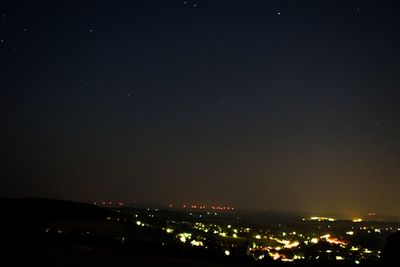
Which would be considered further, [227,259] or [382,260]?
[227,259]

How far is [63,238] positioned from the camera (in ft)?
96.4

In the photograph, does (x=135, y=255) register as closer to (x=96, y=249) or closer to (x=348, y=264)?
(x=96, y=249)

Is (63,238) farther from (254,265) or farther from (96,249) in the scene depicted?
(254,265)

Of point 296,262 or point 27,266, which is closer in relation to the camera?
point 27,266

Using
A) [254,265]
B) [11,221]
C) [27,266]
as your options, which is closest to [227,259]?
[254,265]

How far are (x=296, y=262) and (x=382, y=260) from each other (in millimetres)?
3848

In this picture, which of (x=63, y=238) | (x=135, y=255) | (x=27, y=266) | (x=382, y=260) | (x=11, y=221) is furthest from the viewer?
(x=11, y=221)

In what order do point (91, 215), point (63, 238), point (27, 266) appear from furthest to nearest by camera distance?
point (91, 215), point (63, 238), point (27, 266)

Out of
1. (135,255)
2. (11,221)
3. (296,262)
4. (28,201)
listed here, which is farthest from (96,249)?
(28,201)

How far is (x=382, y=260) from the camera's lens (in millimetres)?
20531

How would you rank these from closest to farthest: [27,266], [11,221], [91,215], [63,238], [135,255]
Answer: [27,266] < [135,255] < [63,238] < [11,221] < [91,215]

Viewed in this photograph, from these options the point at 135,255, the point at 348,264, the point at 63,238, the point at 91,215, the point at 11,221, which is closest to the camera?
the point at 348,264

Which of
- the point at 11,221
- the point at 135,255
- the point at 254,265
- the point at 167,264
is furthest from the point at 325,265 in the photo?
the point at 11,221

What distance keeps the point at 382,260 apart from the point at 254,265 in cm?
Answer: 582
